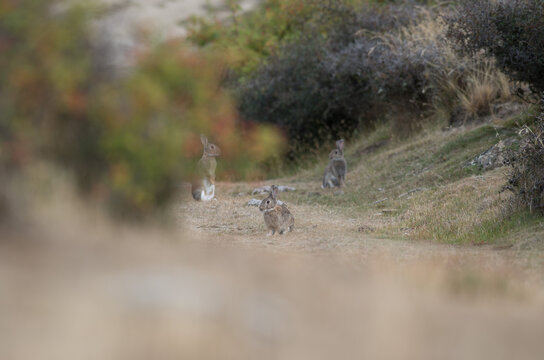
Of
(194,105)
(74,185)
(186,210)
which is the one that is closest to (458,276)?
(194,105)

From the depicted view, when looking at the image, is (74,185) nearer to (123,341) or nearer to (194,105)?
(194,105)

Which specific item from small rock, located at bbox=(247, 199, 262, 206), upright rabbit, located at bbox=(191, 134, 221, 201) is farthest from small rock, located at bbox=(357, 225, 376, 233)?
upright rabbit, located at bbox=(191, 134, 221, 201)

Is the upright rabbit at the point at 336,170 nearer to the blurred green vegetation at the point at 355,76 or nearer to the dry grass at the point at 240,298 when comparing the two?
the blurred green vegetation at the point at 355,76

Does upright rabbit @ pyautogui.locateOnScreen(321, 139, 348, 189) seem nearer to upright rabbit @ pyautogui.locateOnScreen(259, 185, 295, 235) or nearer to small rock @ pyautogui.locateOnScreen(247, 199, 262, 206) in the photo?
small rock @ pyautogui.locateOnScreen(247, 199, 262, 206)

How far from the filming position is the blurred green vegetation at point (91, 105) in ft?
20.1

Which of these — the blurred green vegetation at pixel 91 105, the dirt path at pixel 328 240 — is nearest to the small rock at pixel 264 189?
the dirt path at pixel 328 240

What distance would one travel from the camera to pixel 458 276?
6.13 m

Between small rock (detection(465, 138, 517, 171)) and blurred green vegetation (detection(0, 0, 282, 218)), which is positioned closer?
blurred green vegetation (detection(0, 0, 282, 218))

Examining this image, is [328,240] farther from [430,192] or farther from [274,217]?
[430,192]

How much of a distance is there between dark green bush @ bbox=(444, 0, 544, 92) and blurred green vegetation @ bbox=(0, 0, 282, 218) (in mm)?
8972

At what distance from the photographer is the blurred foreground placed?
14.3ft

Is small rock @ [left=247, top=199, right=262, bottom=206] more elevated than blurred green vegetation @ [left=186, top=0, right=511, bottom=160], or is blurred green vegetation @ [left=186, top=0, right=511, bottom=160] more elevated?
blurred green vegetation @ [left=186, top=0, right=511, bottom=160]

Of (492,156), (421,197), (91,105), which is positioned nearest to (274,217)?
(421,197)

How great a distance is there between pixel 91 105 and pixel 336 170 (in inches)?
414
